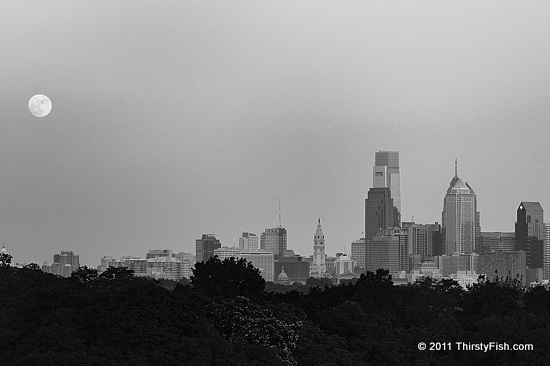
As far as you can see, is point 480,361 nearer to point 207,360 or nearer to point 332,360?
point 332,360

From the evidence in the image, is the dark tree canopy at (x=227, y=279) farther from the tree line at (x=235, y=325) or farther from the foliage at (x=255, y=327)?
the foliage at (x=255, y=327)

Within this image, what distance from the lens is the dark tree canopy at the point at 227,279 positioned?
2694 inches

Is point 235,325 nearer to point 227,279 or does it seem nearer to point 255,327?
point 255,327

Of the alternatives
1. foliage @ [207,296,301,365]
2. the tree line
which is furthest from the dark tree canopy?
foliage @ [207,296,301,365]

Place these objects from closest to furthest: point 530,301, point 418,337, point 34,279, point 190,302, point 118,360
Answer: point 118,360
point 190,302
point 418,337
point 34,279
point 530,301

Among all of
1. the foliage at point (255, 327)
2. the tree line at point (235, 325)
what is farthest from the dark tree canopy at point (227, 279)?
the foliage at point (255, 327)

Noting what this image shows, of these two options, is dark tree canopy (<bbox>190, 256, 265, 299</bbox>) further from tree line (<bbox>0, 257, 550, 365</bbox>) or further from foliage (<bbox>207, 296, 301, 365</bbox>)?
foliage (<bbox>207, 296, 301, 365</bbox>)

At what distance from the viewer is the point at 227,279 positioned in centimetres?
7156

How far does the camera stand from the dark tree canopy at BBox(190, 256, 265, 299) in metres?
68.4

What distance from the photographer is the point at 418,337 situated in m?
60.5

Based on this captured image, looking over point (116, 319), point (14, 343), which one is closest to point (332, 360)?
point (116, 319)

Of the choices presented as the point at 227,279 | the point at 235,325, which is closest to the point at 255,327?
the point at 235,325

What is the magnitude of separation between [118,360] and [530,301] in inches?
1489

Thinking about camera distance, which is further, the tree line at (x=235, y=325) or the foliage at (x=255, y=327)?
the foliage at (x=255, y=327)
